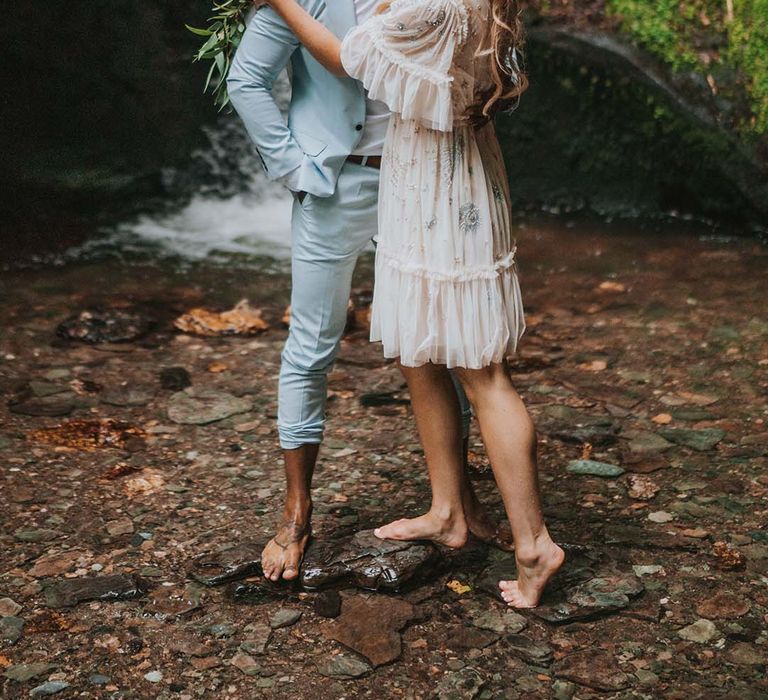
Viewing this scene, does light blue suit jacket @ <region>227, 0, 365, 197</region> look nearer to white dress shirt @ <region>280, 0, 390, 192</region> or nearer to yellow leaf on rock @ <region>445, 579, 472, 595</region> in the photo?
white dress shirt @ <region>280, 0, 390, 192</region>

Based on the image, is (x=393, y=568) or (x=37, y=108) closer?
(x=393, y=568)

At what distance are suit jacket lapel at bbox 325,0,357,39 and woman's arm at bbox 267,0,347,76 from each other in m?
0.06

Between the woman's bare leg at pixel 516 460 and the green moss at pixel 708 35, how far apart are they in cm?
447

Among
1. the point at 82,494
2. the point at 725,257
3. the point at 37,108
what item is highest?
the point at 37,108

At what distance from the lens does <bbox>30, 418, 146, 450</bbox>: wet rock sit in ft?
13.2

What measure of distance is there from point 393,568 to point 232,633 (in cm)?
50

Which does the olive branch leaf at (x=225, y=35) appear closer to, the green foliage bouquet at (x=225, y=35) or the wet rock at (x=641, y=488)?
the green foliage bouquet at (x=225, y=35)

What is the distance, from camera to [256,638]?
2807 millimetres

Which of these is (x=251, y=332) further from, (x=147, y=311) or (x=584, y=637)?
(x=584, y=637)

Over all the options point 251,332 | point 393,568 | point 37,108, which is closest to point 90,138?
point 37,108

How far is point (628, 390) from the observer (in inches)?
174

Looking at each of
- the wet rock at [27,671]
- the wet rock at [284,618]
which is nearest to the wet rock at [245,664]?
the wet rock at [284,618]

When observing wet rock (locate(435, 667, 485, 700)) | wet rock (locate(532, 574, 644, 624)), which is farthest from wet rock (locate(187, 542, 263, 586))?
wet rock (locate(532, 574, 644, 624))

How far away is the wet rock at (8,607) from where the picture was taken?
292 cm
